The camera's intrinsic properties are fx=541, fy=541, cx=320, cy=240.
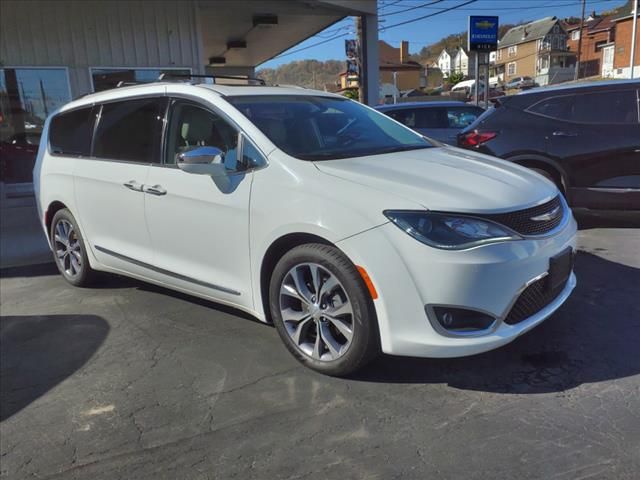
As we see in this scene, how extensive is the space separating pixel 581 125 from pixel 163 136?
15.0ft

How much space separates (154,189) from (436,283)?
2.18 meters

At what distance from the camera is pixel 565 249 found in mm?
3113

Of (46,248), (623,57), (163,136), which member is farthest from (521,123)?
(623,57)

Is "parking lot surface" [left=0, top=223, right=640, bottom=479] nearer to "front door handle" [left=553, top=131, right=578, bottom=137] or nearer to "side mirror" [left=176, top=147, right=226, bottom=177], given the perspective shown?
"side mirror" [left=176, top=147, right=226, bottom=177]

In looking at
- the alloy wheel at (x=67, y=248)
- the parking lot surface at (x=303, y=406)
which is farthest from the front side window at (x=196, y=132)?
the alloy wheel at (x=67, y=248)

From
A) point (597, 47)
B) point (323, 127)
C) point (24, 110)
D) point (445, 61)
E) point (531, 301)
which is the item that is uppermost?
point (445, 61)

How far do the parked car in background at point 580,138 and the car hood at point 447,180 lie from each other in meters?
2.84

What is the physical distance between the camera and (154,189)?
3.84m

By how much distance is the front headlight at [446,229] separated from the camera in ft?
8.77

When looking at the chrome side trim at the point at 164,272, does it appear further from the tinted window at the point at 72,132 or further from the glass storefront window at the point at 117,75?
the glass storefront window at the point at 117,75

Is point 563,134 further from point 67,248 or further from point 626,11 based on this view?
point 626,11

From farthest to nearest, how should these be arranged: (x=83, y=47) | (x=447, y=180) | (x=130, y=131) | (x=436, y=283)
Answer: (x=83, y=47) → (x=130, y=131) → (x=447, y=180) → (x=436, y=283)

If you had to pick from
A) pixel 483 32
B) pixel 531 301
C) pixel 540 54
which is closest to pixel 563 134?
pixel 531 301

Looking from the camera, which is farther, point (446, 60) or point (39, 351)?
point (446, 60)
